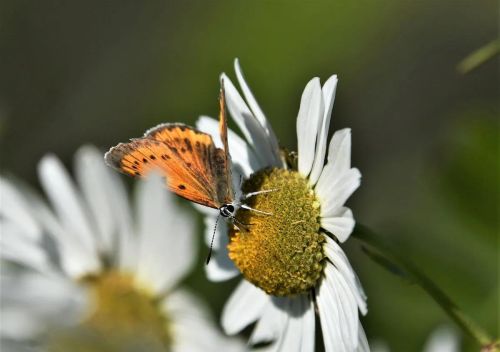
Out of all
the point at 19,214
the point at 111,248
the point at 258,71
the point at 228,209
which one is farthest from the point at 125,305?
the point at 258,71

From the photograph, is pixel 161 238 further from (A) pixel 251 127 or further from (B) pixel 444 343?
(B) pixel 444 343

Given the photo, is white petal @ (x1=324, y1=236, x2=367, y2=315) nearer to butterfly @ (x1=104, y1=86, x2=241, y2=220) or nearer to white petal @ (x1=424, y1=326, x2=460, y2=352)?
butterfly @ (x1=104, y1=86, x2=241, y2=220)

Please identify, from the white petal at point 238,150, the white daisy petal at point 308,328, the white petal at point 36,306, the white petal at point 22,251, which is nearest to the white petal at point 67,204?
the white petal at point 22,251

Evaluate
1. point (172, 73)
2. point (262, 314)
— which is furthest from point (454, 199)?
point (172, 73)

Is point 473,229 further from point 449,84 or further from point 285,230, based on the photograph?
point 449,84

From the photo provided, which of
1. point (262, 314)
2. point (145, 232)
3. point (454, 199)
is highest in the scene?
point (145, 232)

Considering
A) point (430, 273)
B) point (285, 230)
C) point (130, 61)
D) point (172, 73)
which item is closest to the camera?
point (285, 230)

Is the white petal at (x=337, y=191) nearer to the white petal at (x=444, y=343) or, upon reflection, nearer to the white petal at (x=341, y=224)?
the white petal at (x=341, y=224)

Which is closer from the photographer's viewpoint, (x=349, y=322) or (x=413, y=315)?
(x=349, y=322)

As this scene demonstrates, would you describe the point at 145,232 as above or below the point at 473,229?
above
